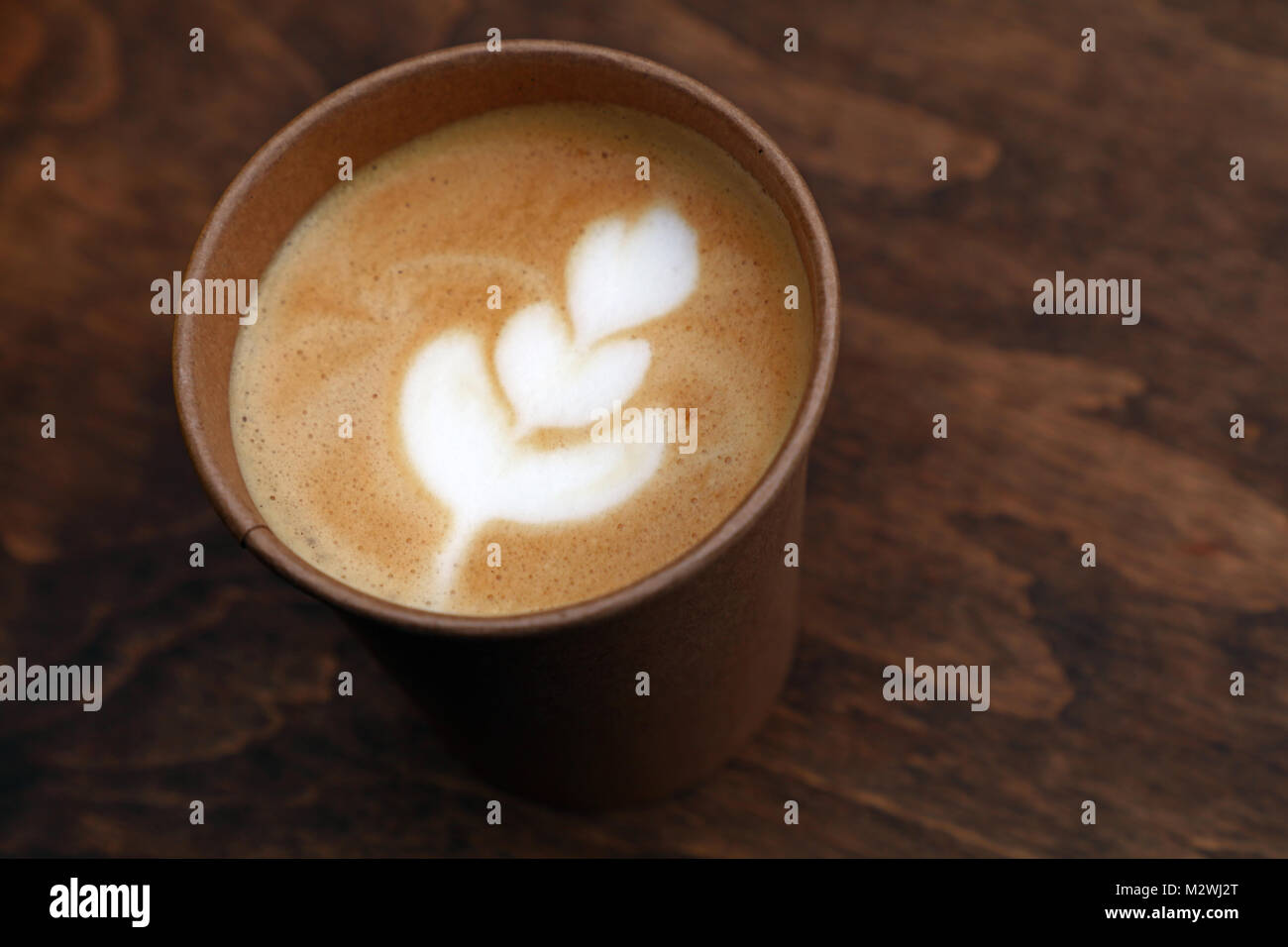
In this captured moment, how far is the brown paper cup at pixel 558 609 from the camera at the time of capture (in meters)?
0.63

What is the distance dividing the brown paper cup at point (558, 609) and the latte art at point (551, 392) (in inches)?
3.1

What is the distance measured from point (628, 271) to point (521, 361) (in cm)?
9

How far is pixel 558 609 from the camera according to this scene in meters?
0.62

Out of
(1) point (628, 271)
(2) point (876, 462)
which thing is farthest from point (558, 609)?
(2) point (876, 462)

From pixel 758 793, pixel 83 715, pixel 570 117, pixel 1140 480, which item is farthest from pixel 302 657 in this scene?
pixel 1140 480

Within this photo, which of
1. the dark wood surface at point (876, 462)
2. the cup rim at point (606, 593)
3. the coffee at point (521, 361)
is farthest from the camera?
the dark wood surface at point (876, 462)

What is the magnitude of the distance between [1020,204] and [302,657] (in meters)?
0.73

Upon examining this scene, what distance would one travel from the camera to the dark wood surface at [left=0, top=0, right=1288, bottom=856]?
3.20ft

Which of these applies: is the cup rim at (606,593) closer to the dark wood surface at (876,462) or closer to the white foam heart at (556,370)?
the white foam heart at (556,370)

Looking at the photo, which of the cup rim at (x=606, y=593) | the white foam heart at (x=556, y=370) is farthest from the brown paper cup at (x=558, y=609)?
the white foam heart at (x=556, y=370)

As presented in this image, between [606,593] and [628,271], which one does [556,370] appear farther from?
[606,593]

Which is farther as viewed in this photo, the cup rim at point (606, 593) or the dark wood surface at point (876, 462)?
the dark wood surface at point (876, 462)

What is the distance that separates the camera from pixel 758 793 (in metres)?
0.99
